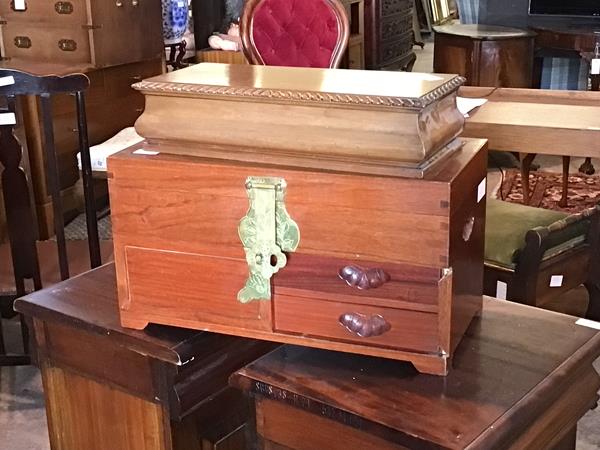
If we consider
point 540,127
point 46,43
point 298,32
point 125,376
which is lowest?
point 125,376

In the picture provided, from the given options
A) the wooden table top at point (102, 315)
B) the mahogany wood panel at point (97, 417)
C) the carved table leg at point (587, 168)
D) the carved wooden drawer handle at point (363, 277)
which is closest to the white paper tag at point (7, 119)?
the wooden table top at point (102, 315)

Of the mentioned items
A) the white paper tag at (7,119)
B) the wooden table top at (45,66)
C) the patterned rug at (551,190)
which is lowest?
A: the patterned rug at (551,190)

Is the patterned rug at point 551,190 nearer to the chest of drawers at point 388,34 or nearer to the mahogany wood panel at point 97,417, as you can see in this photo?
the chest of drawers at point 388,34

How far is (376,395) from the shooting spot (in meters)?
1.18

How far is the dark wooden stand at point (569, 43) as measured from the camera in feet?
14.8

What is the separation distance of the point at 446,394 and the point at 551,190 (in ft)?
10.6

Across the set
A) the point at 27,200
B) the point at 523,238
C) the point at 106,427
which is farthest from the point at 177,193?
the point at 523,238

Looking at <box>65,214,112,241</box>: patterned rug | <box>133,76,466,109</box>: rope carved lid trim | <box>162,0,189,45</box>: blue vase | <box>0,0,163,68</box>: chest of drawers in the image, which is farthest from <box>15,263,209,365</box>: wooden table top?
<box>162,0,189,45</box>: blue vase

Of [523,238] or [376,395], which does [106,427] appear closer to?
[376,395]

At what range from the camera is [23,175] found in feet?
7.47

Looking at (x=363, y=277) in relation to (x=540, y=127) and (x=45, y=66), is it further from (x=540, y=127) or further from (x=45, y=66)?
(x=45, y=66)

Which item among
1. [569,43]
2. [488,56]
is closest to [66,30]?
[488,56]

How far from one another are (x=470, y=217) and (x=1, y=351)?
1.53 metres

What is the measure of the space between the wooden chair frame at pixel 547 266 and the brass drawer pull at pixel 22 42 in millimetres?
2353
